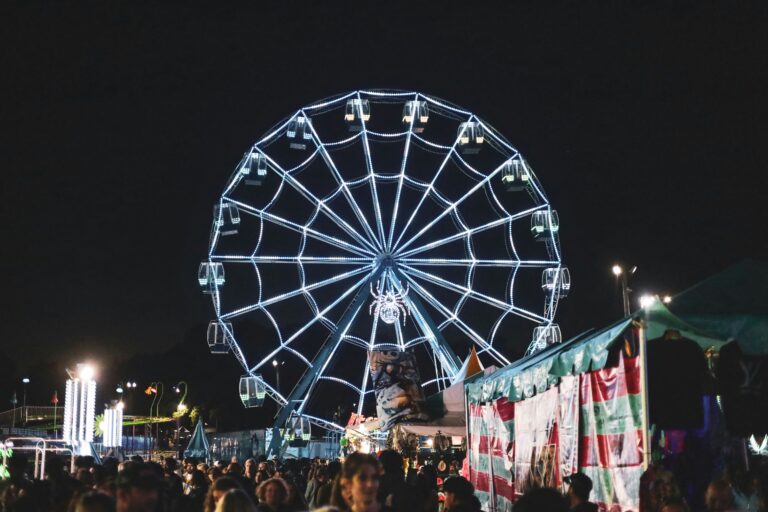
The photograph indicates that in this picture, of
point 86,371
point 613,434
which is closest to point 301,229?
point 86,371

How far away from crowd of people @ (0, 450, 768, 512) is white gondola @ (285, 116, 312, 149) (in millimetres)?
20097

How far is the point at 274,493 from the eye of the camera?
7148 millimetres

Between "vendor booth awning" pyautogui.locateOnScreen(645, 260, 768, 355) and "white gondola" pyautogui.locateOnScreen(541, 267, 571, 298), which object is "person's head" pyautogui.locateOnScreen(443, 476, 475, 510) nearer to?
"vendor booth awning" pyautogui.locateOnScreen(645, 260, 768, 355)

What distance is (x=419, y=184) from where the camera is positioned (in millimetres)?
31219

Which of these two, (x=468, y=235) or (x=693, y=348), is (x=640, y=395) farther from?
(x=468, y=235)

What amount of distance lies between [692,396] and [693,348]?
427mm

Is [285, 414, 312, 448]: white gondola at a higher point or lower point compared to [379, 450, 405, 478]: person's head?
higher

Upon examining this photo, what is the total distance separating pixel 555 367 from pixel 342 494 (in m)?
4.51

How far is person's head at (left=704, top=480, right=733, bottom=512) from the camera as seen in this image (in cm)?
788

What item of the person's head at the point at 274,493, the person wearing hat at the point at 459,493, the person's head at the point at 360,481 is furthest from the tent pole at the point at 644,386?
the person's head at the point at 274,493

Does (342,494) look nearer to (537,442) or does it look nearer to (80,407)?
(537,442)

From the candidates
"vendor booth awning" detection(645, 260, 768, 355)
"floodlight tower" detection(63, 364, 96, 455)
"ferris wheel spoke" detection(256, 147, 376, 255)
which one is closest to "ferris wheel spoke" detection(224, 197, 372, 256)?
"ferris wheel spoke" detection(256, 147, 376, 255)

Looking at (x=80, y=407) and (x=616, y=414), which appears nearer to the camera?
(x=616, y=414)

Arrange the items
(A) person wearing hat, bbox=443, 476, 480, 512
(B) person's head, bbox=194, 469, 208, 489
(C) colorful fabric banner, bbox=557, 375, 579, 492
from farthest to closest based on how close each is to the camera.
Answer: (B) person's head, bbox=194, 469, 208, 489, (C) colorful fabric banner, bbox=557, 375, 579, 492, (A) person wearing hat, bbox=443, 476, 480, 512
